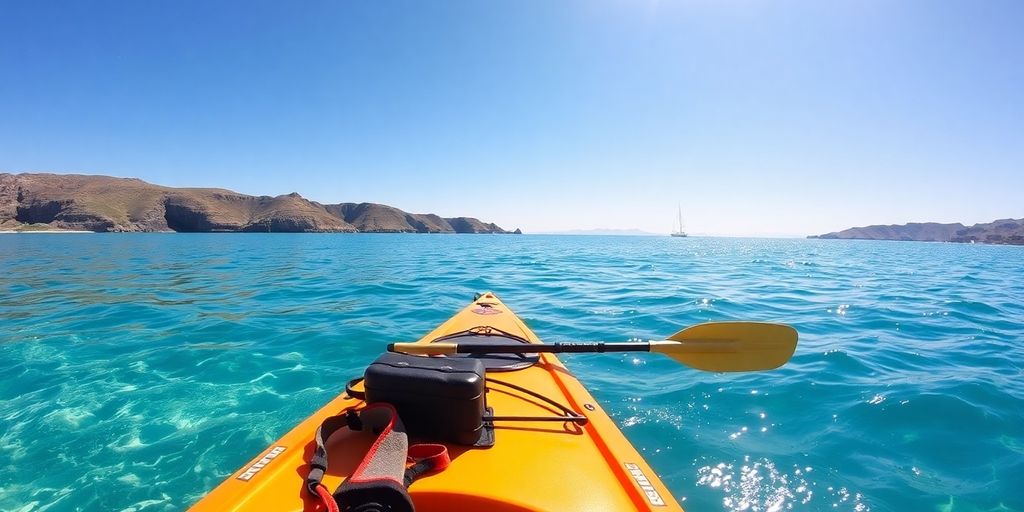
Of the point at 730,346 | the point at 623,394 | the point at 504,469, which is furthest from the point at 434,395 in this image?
the point at 623,394

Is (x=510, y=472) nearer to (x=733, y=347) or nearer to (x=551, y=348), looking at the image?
(x=551, y=348)

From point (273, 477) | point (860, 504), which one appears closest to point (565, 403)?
point (273, 477)

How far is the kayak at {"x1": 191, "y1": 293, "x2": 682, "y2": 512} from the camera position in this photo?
1991 millimetres

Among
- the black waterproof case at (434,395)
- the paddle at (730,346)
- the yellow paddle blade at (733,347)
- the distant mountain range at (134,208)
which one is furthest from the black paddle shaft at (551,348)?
the distant mountain range at (134,208)

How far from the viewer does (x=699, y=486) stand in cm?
350

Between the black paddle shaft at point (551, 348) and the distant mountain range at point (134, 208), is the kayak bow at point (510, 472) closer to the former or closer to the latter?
the black paddle shaft at point (551, 348)

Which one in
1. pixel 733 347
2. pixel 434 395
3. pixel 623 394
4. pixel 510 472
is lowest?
pixel 623 394

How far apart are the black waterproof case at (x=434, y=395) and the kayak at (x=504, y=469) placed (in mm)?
35

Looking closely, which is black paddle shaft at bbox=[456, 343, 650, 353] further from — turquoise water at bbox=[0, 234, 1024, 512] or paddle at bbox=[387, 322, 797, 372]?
turquoise water at bbox=[0, 234, 1024, 512]

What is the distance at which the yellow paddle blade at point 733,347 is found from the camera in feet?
12.4

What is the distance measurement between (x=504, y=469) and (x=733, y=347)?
8.98 ft

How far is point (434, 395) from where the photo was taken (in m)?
2.31

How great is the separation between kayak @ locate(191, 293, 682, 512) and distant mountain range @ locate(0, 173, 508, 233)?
142 metres

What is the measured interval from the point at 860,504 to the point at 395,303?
10.2 meters
